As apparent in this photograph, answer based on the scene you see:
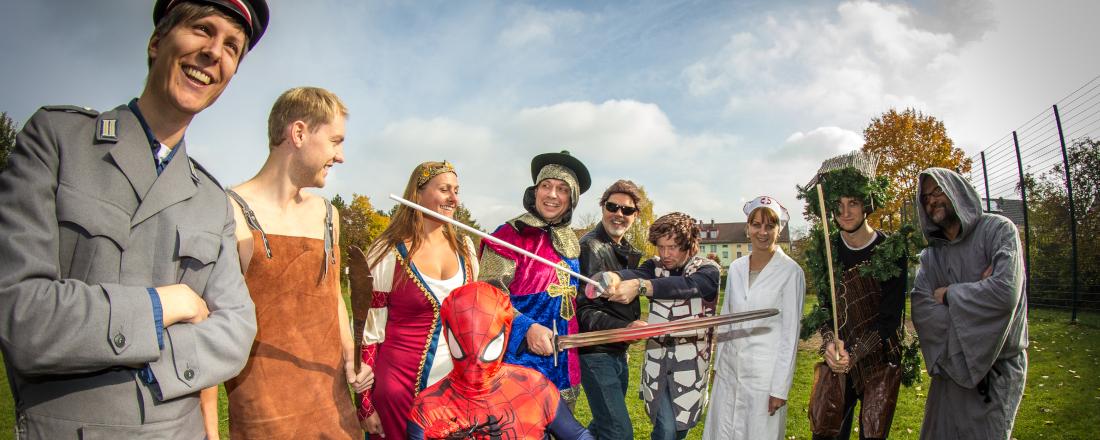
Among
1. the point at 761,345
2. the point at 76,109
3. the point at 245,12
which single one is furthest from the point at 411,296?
the point at 761,345

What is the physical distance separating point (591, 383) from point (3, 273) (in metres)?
3.72

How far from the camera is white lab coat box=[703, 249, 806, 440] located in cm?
467

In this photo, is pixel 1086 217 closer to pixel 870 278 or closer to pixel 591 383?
pixel 870 278

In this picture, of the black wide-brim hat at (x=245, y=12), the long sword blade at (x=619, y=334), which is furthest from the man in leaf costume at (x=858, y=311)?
the black wide-brim hat at (x=245, y=12)

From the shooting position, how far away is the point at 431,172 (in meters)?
3.85

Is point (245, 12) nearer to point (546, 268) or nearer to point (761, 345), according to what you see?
point (546, 268)

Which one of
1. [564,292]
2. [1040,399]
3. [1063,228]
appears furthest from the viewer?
[1063,228]

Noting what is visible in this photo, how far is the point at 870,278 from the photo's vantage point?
4887 mm

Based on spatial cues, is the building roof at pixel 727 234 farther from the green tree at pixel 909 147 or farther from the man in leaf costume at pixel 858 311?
the man in leaf costume at pixel 858 311

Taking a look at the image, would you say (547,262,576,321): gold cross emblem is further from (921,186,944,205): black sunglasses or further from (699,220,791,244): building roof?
(699,220,791,244): building roof

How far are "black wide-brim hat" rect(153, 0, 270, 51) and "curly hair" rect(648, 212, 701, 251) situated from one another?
10.7ft

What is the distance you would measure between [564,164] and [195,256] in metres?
3.07

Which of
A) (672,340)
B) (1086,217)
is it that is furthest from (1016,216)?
(672,340)

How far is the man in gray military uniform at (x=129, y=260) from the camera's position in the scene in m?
1.58
